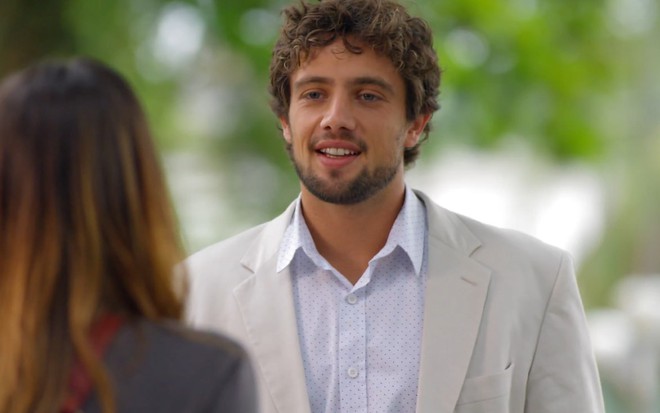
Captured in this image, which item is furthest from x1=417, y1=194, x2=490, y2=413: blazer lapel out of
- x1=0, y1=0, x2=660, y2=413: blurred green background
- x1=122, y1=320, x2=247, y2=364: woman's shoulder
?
x1=122, y1=320, x2=247, y2=364: woman's shoulder

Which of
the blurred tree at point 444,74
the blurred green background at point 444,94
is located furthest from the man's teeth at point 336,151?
the blurred tree at point 444,74

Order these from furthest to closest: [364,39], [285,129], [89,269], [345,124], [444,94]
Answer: [444,94] < [285,129] < [364,39] < [345,124] < [89,269]

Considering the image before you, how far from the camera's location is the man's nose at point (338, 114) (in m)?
2.98

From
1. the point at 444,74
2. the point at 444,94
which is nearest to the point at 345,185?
the point at 444,74

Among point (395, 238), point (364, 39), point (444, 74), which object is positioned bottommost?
point (395, 238)

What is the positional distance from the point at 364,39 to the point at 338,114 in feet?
0.72

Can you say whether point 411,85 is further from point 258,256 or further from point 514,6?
point 514,6

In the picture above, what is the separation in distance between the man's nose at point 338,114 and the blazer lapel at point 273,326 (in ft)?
0.99

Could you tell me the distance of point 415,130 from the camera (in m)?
3.32

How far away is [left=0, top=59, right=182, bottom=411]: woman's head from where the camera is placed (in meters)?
1.71

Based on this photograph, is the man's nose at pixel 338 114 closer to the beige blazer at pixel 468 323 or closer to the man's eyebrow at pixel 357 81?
the man's eyebrow at pixel 357 81

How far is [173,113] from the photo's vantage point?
7586 mm

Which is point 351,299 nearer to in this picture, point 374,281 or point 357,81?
point 374,281

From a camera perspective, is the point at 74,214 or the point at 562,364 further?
the point at 562,364
